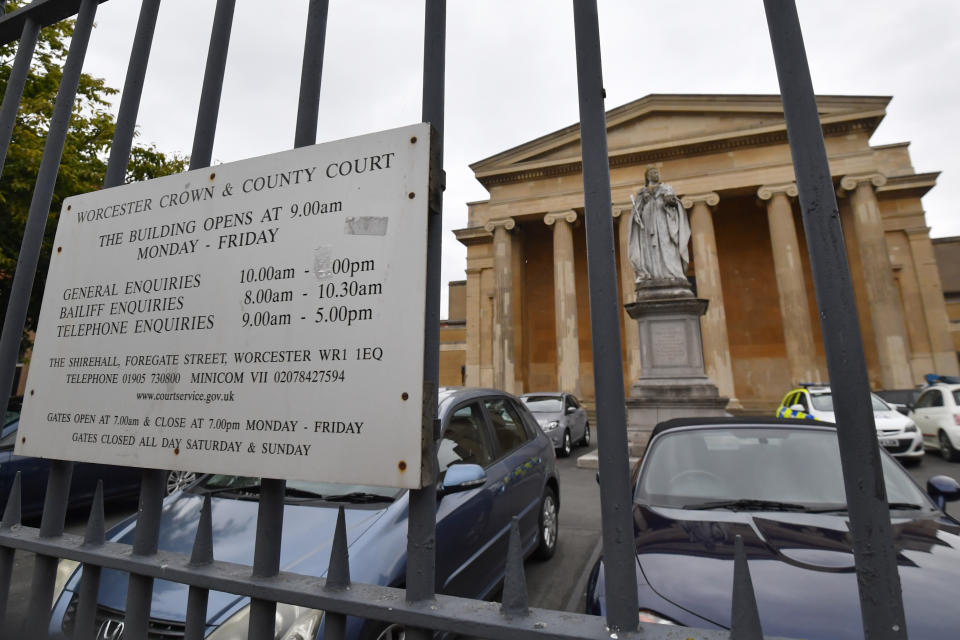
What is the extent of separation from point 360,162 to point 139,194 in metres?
0.94

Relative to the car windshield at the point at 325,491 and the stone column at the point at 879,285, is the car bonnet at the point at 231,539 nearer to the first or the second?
the car windshield at the point at 325,491

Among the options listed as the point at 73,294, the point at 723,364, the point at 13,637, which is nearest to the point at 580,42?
the point at 73,294

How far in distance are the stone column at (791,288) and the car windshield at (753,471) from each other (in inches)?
731

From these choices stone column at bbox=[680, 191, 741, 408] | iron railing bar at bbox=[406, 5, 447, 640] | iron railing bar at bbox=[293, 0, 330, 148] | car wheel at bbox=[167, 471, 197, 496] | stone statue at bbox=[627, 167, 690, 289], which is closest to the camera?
iron railing bar at bbox=[406, 5, 447, 640]

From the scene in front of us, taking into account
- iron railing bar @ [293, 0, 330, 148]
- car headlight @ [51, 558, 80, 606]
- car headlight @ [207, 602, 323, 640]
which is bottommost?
car headlight @ [51, 558, 80, 606]

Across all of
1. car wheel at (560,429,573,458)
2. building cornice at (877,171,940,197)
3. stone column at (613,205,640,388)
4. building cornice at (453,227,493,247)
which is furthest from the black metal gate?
building cornice at (877,171,940,197)

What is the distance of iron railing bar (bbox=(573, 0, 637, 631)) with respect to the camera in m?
1.00

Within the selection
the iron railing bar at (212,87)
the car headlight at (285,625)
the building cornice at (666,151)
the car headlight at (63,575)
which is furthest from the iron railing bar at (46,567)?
the building cornice at (666,151)

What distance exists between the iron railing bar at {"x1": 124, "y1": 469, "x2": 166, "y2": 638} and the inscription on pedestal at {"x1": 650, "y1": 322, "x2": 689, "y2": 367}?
995cm

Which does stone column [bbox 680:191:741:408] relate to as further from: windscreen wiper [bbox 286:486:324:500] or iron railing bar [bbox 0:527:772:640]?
iron railing bar [bbox 0:527:772:640]

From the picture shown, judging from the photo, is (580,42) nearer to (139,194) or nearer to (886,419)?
(139,194)

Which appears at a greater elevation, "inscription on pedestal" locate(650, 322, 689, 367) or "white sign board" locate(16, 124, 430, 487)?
"inscription on pedestal" locate(650, 322, 689, 367)

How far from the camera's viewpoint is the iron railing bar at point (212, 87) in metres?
1.60

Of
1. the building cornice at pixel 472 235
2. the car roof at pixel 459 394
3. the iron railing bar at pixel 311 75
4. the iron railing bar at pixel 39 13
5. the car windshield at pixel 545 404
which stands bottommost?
the car windshield at pixel 545 404
